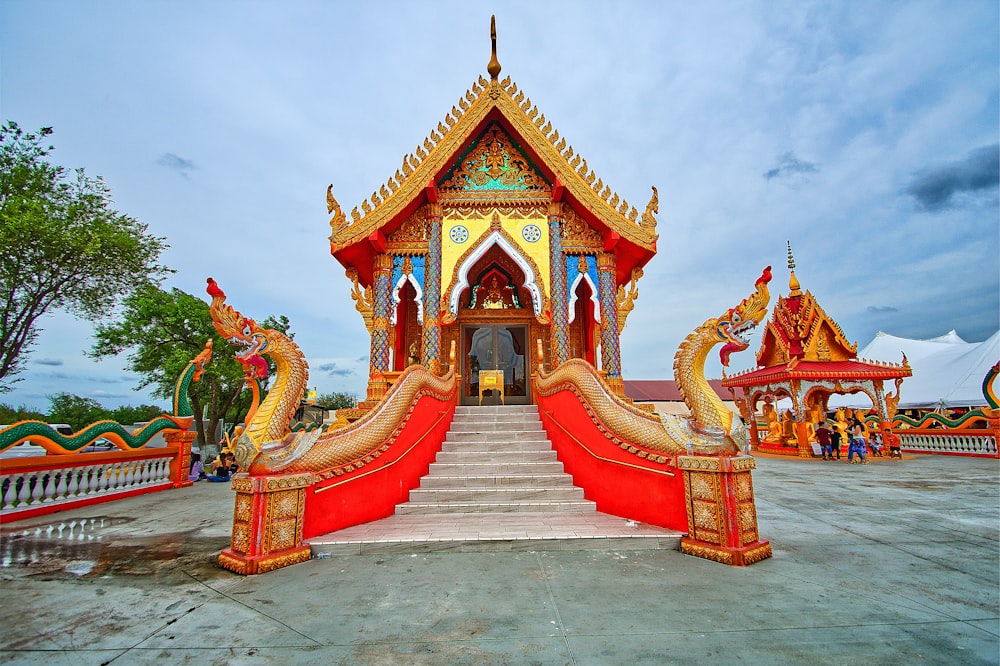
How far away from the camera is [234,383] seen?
1794cm

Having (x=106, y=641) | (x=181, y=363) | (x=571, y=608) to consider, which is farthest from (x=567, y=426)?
(x=181, y=363)

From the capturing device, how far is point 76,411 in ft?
96.3

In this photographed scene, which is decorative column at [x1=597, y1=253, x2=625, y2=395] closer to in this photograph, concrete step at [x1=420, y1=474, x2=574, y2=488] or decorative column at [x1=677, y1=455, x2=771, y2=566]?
concrete step at [x1=420, y1=474, x2=574, y2=488]

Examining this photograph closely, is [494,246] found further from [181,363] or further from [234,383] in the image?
[234,383]

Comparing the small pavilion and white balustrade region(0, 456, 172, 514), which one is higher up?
the small pavilion

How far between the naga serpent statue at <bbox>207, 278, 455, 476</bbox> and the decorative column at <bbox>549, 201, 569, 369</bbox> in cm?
484

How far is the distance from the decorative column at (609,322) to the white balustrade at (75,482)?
8.99 meters

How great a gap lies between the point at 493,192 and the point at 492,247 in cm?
127

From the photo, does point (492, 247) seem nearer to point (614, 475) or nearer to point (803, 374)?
point (614, 475)

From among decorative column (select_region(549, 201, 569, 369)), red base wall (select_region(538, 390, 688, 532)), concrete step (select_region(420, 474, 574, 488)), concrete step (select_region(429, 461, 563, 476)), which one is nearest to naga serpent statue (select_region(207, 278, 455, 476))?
concrete step (select_region(420, 474, 574, 488))

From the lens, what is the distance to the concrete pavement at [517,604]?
7.31ft

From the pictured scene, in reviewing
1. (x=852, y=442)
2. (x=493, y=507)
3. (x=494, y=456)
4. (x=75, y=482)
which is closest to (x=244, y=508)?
(x=493, y=507)

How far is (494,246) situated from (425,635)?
27.1 ft

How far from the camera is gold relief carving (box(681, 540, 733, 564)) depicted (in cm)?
362
